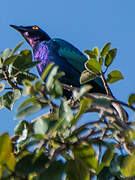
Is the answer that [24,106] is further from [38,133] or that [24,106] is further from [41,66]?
[41,66]

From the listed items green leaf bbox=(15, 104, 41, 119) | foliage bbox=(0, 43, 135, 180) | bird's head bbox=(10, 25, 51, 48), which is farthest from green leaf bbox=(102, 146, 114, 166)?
bird's head bbox=(10, 25, 51, 48)

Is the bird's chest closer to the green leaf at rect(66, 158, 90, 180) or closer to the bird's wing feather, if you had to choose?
the bird's wing feather

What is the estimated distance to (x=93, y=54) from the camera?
11.1ft

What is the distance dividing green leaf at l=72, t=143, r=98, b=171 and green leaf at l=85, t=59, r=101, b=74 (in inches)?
38.2

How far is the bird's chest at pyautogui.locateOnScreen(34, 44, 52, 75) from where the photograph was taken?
18.0 ft

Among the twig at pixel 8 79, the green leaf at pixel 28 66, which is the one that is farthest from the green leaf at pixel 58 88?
the twig at pixel 8 79

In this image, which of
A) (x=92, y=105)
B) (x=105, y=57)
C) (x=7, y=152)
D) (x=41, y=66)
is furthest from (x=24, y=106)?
(x=41, y=66)

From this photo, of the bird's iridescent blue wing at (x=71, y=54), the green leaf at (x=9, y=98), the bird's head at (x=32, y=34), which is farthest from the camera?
the bird's head at (x=32, y=34)

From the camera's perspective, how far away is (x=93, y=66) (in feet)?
10.6

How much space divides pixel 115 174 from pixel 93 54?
1.10 meters

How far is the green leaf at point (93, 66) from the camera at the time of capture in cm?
317

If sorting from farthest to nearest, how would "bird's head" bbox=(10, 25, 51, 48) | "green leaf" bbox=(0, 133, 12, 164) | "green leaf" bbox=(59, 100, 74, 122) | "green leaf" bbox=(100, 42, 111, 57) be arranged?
"bird's head" bbox=(10, 25, 51, 48), "green leaf" bbox=(100, 42, 111, 57), "green leaf" bbox=(59, 100, 74, 122), "green leaf" bbox=(0, 133, 12, 164)

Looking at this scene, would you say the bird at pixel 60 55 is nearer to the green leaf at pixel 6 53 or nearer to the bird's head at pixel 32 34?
the bird's head at pixel 32 34

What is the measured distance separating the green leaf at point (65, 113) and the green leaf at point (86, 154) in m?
0.13
